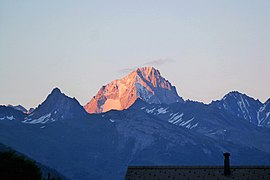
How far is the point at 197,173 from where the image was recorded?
113438 mm

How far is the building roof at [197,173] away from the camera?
368 ft

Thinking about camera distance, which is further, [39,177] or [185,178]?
[39,177]

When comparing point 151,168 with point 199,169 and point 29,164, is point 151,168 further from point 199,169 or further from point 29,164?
point 29,164

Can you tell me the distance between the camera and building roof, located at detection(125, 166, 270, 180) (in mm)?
112188

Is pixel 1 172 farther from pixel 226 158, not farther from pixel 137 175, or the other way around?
pixel 226 158

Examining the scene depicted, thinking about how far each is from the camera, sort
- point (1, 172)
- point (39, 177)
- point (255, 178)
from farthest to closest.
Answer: point (39, 177) < point (1, 172) < point (255, 178)

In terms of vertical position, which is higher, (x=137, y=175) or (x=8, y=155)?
(x=8, y=155)

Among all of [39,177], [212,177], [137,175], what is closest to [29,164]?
[39,177]

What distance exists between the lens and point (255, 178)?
112 m

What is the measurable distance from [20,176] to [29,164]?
7.53 metres

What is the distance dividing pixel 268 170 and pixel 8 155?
54.9m

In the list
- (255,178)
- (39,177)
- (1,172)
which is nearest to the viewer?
(255,178)

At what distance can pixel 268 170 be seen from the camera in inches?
4432

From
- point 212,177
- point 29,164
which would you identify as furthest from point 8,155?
point 212,177
